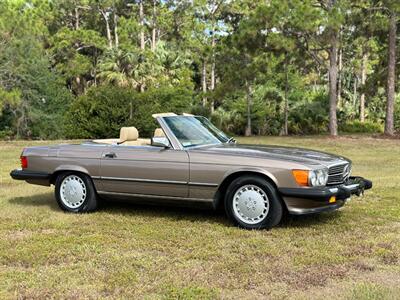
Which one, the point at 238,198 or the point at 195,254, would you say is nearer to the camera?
the point at 195,254

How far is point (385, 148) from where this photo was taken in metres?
19.5

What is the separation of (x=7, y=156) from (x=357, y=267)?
14.3 m

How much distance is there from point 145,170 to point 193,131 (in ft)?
2.80

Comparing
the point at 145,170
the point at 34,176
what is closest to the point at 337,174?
the point at 145,170

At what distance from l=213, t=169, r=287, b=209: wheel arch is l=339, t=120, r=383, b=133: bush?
2797 cm

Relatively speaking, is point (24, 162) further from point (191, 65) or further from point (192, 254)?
point (191, 65)

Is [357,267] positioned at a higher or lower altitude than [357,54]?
lower

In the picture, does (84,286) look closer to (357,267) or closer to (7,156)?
(357,267)

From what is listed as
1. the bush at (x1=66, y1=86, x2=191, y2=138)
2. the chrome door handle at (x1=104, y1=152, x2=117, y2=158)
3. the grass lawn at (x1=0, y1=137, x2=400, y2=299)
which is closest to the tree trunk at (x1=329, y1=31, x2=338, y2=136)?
the bush at (x1=66, y1=86, x2=191, y2=138)

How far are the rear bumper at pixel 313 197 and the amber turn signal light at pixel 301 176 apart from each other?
3.1 inches

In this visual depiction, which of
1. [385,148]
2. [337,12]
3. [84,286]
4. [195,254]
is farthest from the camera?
[337,12]

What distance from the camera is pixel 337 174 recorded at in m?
6.20

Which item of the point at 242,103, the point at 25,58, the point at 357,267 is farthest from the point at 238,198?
the point at 242,103

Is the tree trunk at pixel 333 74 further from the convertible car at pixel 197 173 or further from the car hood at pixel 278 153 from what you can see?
the convertible car at pixel 197 173
